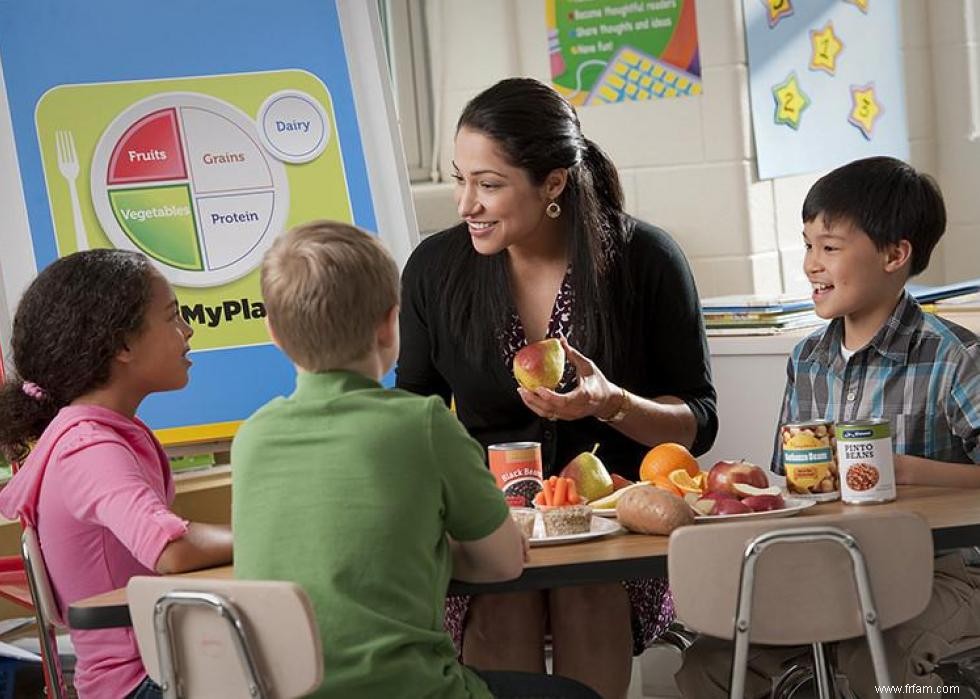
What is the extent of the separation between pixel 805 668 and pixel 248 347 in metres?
1.40

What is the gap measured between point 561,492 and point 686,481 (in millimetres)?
170

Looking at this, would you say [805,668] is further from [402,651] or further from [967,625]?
[402,651]

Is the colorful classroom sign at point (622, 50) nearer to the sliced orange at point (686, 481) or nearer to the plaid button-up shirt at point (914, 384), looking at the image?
the plaid button-up shirt at point (914, 384)

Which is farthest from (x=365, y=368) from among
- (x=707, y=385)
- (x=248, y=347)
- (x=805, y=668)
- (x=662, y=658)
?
(x=662, y=658)

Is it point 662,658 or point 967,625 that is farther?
point 662,658

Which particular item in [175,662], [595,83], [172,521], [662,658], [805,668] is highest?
[595,83]

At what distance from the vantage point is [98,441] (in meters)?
1.98

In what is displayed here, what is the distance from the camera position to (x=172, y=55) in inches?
121

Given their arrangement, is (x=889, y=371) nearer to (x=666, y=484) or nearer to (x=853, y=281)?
(x=853, y=281)

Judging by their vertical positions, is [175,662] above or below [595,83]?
below

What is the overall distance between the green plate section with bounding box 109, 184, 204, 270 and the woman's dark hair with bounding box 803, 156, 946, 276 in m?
1.31

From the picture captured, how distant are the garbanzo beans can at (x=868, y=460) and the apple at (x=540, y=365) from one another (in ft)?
1.41

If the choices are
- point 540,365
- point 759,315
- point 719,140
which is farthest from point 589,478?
point 719,140

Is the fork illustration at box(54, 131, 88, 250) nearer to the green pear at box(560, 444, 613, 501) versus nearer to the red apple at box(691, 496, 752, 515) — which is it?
the green pear at box(560, 444, 613, 501)
